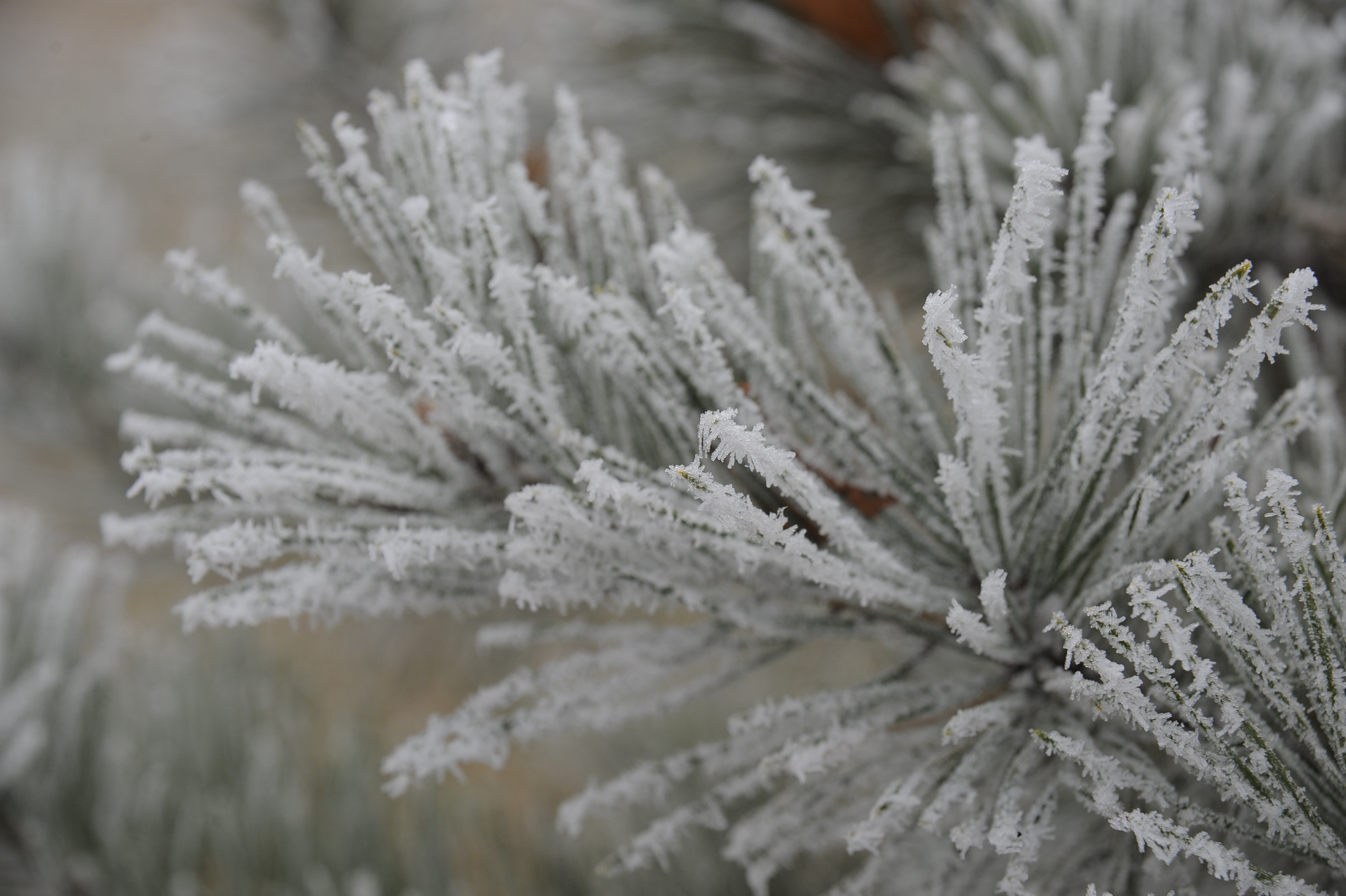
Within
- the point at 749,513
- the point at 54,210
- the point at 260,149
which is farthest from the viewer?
the point at 260,149

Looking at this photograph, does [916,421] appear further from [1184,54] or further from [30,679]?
[30,679]

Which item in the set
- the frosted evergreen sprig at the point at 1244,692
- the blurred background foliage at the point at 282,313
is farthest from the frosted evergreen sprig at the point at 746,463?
the blurred background foliage at the point at 282,313

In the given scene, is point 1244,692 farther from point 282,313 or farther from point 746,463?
point 282,313

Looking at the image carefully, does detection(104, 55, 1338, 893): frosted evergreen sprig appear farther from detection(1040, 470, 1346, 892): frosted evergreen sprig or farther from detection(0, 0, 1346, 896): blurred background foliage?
detection(0, 0, 1346, 896): blurred background foliage

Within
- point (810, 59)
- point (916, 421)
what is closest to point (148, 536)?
point (916, 421)

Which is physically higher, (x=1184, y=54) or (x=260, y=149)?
(x=260, y=149)

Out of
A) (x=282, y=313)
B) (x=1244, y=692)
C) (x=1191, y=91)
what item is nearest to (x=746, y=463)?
(x=1244, y=692)

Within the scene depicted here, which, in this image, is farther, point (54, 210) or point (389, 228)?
point (54, 210)

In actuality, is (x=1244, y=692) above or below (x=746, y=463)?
→ below
